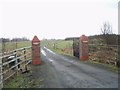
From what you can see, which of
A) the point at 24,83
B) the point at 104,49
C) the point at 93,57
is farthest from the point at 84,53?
the point at 24,83

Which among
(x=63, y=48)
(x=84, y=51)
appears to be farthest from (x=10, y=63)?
(x=63, y=48)

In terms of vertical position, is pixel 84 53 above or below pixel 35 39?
below

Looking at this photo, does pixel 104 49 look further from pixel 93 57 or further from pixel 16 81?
pixel 16 81

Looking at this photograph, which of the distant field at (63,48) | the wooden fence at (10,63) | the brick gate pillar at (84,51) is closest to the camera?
the wooden fence at (10,63)

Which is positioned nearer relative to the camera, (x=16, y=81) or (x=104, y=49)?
(x=16, y=81)

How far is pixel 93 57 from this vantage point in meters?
18.9

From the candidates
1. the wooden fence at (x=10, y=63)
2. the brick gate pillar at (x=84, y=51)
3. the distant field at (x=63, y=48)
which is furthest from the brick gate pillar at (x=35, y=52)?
the distant field at (x=63, y=48)

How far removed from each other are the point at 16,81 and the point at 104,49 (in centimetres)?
857

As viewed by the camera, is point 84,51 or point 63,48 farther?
point 63,48

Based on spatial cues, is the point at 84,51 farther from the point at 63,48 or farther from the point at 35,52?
the point at 63,48

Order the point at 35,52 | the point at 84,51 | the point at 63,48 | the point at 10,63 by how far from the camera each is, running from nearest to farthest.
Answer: the point at 10,63, the point at 35,52, the point at 84,51, the point at 63,48

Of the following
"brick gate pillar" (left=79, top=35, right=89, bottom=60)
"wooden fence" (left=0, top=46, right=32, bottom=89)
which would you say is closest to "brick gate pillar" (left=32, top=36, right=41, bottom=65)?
"wooden fence" (left=0, top=46, right=32, bottom=89)

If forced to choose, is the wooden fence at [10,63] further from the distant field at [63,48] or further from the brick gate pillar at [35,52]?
the distant field at [63,48]

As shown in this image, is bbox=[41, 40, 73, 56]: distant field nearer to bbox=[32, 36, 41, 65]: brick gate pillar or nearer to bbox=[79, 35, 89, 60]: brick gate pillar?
bbox=[79, 35, 89, 60]: brick gate pillar
